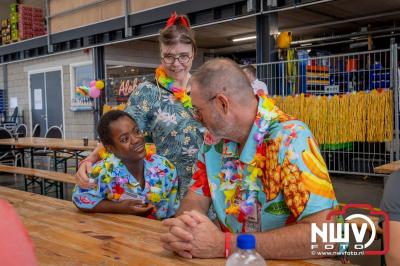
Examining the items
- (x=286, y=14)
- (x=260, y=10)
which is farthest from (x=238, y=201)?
(x=286, y=14)

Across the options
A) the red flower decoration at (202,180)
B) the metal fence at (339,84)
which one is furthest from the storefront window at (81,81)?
the red flower decoration at (202,180)

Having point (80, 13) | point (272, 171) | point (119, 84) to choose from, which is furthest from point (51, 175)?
point (80, 13)

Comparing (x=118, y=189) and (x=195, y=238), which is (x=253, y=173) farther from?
(x=118, y=189)

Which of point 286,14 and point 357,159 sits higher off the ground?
point 286,14

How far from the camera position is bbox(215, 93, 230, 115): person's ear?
4.46 ft

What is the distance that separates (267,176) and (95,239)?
657mm

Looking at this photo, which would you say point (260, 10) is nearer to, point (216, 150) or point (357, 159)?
point (357, 159)

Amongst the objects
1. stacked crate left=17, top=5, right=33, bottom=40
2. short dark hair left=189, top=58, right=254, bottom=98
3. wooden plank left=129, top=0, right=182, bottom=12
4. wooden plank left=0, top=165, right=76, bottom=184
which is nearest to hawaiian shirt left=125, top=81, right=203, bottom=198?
short dark hair left=189, top=58, right=254, bottom=98

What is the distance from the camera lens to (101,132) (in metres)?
1.99

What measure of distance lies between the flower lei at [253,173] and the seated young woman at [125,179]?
0.61 m

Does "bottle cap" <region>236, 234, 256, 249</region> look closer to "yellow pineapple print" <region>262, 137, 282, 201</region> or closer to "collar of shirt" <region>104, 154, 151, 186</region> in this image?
"yellow pineapple print" <region>262, 137, 282, 201</region>

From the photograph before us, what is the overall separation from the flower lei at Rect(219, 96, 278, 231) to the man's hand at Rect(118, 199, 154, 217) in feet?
1.84

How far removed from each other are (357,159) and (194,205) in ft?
14.1

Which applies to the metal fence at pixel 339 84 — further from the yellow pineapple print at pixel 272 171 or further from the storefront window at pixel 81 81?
the storefront window at pixel 81 81
